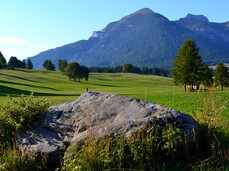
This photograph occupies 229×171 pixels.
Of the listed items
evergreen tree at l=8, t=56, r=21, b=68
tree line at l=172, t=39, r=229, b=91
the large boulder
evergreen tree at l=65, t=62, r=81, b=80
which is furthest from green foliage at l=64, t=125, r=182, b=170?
evergreen tree at l=8, t=56, r=21, b=68

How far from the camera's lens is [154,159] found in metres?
4.93

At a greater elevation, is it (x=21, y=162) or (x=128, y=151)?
(x=128, y=151)

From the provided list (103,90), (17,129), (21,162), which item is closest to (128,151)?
(21,162)

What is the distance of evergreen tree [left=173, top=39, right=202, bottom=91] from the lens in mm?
37781

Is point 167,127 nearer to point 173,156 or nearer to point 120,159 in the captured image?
point 173,156

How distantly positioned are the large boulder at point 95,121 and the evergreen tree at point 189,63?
1339 inches

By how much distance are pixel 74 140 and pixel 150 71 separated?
19725cm

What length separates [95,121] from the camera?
19.7 feet

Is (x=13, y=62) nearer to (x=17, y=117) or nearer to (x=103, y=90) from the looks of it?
(x=103, y=90)

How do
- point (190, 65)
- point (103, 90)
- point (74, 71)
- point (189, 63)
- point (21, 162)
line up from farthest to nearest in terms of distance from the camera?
point (74, 71)
point (103, 90)
point (190, 65)
point (189, 63)
point (21, 162)

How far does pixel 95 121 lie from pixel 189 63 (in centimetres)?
3557

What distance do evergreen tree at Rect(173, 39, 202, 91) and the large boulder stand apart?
1339 inches

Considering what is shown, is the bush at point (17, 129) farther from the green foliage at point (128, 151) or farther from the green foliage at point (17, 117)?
the green foliage at point (128, 151)

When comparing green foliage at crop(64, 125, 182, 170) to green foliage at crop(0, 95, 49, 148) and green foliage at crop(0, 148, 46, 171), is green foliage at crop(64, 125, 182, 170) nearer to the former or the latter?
green foliage at crop(0, 148, 46, 171)
